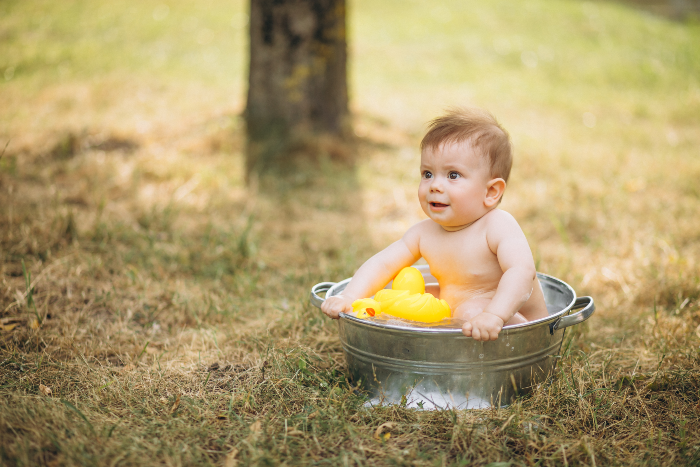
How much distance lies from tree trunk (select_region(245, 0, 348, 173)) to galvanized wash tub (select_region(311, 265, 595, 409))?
108 inches

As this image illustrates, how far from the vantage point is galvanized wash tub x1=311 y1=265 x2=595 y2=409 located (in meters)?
1.69

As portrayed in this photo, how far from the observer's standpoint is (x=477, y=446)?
157cm

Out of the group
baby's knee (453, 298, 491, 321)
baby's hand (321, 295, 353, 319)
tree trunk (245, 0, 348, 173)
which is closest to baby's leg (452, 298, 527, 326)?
baby's knee (453, 298, 491, 321)

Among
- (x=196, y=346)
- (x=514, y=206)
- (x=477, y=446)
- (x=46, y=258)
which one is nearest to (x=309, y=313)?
(x=196, y=346)

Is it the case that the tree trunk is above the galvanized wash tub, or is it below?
above

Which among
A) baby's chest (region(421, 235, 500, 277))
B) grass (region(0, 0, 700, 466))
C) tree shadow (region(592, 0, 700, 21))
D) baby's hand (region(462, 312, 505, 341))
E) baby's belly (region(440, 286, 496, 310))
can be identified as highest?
tree shadow (region(592, 0, 700, 21))

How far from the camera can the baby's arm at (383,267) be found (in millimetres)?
2004

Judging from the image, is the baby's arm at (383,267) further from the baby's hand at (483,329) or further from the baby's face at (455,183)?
the baby's hand at (483,329)

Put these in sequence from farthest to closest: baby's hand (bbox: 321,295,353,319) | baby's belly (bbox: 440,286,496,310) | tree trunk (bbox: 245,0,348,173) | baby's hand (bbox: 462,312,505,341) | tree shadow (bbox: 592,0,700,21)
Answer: tree shadow (bbox: 592,0,700,21), tree trunk (bbox: 245,0,348,173), baby's belly (bbox: 440,286,496,310), baby's hand (bbox: 321,295,353,319), baby's hand (bbox: 462,312,505,341)

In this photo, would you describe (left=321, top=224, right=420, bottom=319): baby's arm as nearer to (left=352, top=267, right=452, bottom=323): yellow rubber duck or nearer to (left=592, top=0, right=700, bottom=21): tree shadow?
(left=352, top=267, right=452, bottom=323): yellow rubber duck

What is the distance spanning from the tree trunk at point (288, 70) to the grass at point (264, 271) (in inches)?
9.8

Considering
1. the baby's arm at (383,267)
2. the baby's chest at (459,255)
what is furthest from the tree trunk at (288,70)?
the baby's chest at (459,255)

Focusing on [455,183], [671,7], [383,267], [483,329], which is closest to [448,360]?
[483,329]

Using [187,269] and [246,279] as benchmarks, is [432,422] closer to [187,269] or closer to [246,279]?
[246,279]
